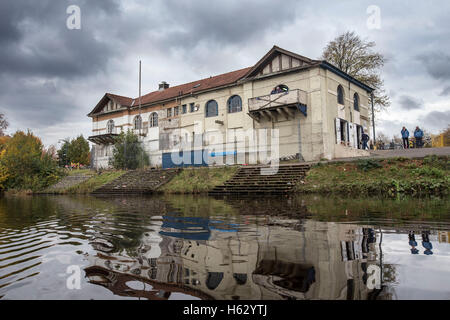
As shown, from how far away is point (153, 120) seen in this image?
35.0 m

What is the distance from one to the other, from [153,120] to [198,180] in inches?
604

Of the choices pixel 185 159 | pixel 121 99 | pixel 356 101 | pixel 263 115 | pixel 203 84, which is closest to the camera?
pixel 263 115

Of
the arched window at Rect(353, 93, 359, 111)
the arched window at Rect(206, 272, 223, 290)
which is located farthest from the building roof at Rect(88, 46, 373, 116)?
the arched window at Rect(206, 272, 223, 290)

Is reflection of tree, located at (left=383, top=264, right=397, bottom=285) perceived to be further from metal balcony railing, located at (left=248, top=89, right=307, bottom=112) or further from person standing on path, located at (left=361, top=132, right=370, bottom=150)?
person standing on path, located at (left=361, top=132, right=370, bottom=150)

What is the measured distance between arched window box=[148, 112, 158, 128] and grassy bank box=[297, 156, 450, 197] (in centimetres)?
2101

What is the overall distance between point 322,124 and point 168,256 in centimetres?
2208

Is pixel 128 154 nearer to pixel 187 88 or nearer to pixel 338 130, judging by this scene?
pixel 187 88

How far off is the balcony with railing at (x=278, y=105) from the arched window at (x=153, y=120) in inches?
522

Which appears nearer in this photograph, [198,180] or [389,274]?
[389,274]

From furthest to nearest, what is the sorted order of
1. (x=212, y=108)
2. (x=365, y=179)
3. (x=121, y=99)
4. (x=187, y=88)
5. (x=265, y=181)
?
(x=121, y=99) < (x=187, y=88) < (x=212, y=108) < (x=265, y=181) < (x=365, y=179)

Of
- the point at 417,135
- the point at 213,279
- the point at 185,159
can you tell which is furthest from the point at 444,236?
the point at 185,159

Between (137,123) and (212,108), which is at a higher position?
(212,108)

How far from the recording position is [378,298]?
2.13m
